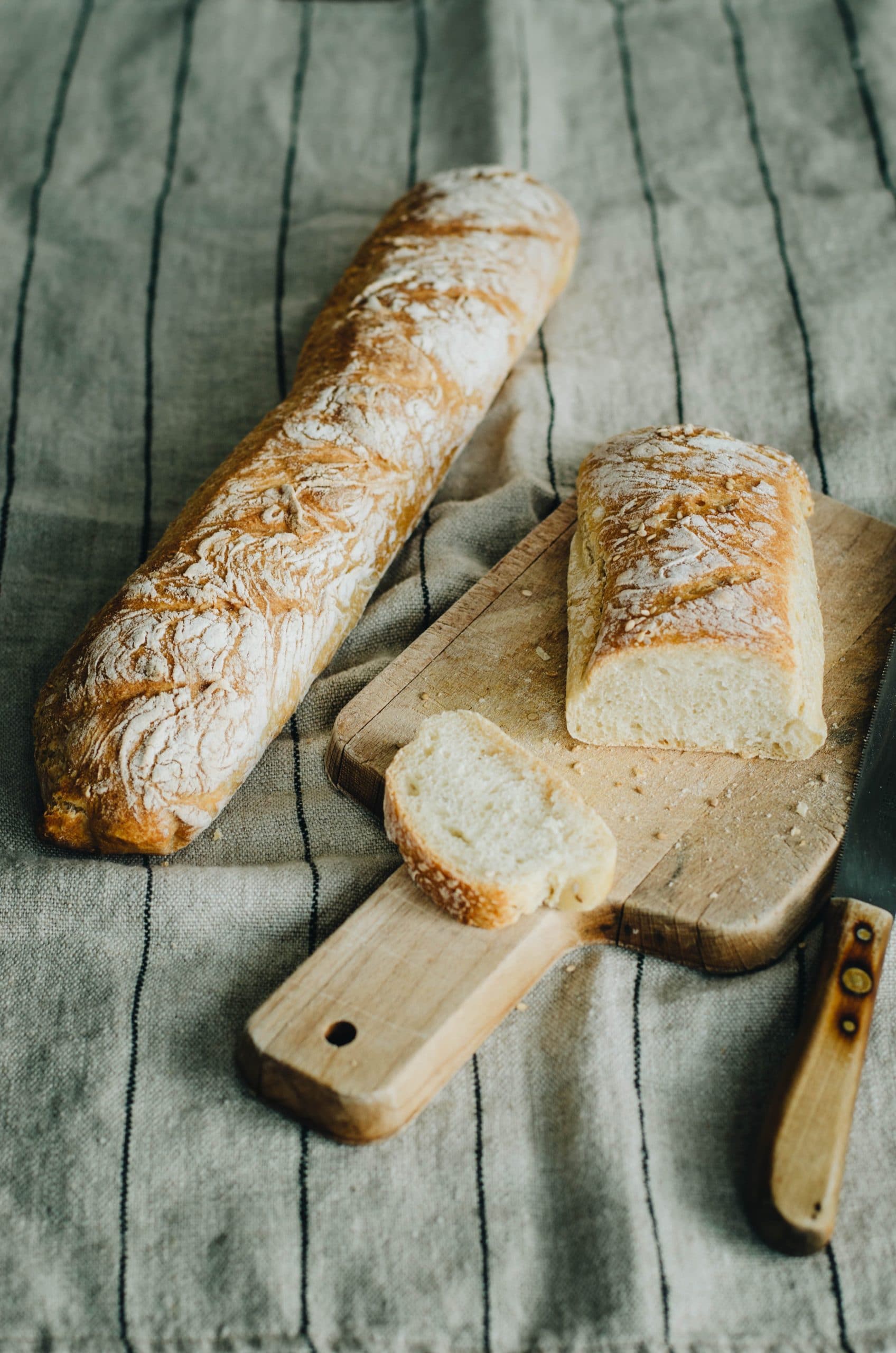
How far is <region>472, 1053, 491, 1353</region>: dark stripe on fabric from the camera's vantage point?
1.36 meters

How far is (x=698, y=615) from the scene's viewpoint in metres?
1.73

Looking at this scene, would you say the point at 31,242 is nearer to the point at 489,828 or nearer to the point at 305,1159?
the point at 489,828

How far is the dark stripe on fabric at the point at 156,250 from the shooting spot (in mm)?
2463

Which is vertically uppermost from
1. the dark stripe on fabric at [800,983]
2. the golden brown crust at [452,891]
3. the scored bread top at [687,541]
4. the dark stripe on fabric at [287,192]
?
the dark stripe on fabric at [287,192]

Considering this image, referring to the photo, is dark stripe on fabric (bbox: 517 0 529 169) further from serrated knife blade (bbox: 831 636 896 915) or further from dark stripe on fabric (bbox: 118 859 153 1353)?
dark stripe on fabric (bbox: 118 859 153 1353)

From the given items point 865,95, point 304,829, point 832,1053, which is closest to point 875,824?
point 832,1053

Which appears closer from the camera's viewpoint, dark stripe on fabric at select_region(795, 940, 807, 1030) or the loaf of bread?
dark stripe on fabric at select_region(795, 940, 807, 1030)

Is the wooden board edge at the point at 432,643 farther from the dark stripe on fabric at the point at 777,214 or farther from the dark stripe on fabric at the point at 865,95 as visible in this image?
the dark stripe on fabric at the point at 865,95

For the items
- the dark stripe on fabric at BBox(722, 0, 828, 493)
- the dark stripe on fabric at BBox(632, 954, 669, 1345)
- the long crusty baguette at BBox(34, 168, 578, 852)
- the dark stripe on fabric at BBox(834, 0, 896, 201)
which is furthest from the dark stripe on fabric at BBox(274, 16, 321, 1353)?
the dark stripe on fabric at BBox(834, 0, 896, 201)

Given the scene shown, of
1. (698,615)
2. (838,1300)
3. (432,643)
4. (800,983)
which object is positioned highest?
(698,615)

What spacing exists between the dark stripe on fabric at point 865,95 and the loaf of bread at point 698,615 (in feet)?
Result: 5.31

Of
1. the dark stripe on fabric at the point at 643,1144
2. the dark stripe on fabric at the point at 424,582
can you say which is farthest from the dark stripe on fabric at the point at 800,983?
the dark stripe on fabric at the point at 424,582

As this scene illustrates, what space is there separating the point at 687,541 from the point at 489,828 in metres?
0.59

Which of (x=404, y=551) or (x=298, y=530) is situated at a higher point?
(x=298, y=530)
